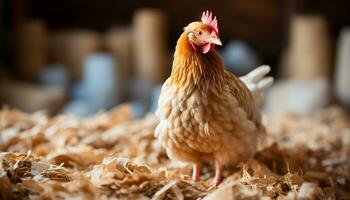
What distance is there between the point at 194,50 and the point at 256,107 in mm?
385

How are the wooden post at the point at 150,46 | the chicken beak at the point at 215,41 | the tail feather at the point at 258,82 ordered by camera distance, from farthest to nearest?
the wooden post at the point at 150,46
the tail feather at the point at 258,82
the chicken beak at the point at 215,41

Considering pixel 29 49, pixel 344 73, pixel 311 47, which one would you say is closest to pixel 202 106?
pixel 344 73

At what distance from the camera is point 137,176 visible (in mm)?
1410

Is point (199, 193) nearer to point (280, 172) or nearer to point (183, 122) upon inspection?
point (183, 122)

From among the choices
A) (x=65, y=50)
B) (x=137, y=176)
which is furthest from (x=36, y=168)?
(x=65, y=50)

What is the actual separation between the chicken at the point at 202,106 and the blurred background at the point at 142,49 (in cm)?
189

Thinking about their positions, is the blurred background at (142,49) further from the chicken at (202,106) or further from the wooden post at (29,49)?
the chicken at (202,106)

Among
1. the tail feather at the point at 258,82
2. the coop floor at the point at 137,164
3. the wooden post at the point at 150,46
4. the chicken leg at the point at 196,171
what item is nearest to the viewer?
the coop floor at the point at 137,164

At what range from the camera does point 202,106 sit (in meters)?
1.54

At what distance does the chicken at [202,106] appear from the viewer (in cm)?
153

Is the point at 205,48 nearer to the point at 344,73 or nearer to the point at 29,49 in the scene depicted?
the point at 344,73

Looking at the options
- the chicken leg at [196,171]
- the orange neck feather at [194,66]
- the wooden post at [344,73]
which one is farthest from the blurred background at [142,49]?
the orange neck feather at [194,66]

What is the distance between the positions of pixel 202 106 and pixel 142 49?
250 centimetres

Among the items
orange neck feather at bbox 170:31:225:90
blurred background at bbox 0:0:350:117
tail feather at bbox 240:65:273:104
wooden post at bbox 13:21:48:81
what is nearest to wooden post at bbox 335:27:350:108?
blurred background at bbox 0:0:350:117
